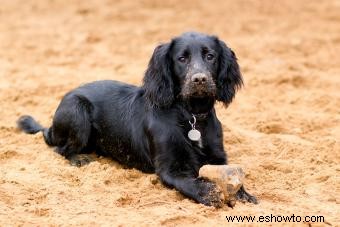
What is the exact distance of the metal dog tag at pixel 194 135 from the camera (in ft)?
17.5

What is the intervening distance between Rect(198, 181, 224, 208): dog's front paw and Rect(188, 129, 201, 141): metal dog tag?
2.07 feet

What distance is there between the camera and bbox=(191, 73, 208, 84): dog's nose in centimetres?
513

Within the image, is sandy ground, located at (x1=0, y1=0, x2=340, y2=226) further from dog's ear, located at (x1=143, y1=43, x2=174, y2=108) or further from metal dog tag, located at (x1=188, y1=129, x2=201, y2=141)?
dog's ear, located at (x1=143, y1=43, x2=174, y2=108)

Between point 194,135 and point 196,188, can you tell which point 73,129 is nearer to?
point 194,135

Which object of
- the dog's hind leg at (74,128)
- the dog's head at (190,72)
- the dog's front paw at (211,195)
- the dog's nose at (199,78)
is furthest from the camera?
the dog's hind leg at (74,128)

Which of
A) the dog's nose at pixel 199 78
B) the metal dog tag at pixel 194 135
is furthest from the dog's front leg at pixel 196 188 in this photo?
the dog's nose at pixel 199 78

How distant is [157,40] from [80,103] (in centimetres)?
481

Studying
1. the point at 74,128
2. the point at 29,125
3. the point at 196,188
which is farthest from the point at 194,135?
the point at 29,125

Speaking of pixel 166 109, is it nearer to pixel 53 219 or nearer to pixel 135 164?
pixel 135 164

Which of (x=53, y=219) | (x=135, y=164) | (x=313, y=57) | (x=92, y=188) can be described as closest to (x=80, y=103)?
(x=135, y=164)

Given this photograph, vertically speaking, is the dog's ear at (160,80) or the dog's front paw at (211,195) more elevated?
the dog's ear at (160,80)

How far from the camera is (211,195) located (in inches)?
184

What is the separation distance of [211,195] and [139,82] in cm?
394

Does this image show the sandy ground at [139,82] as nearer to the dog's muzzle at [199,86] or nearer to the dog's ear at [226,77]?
the dog's ear at [226,77]
